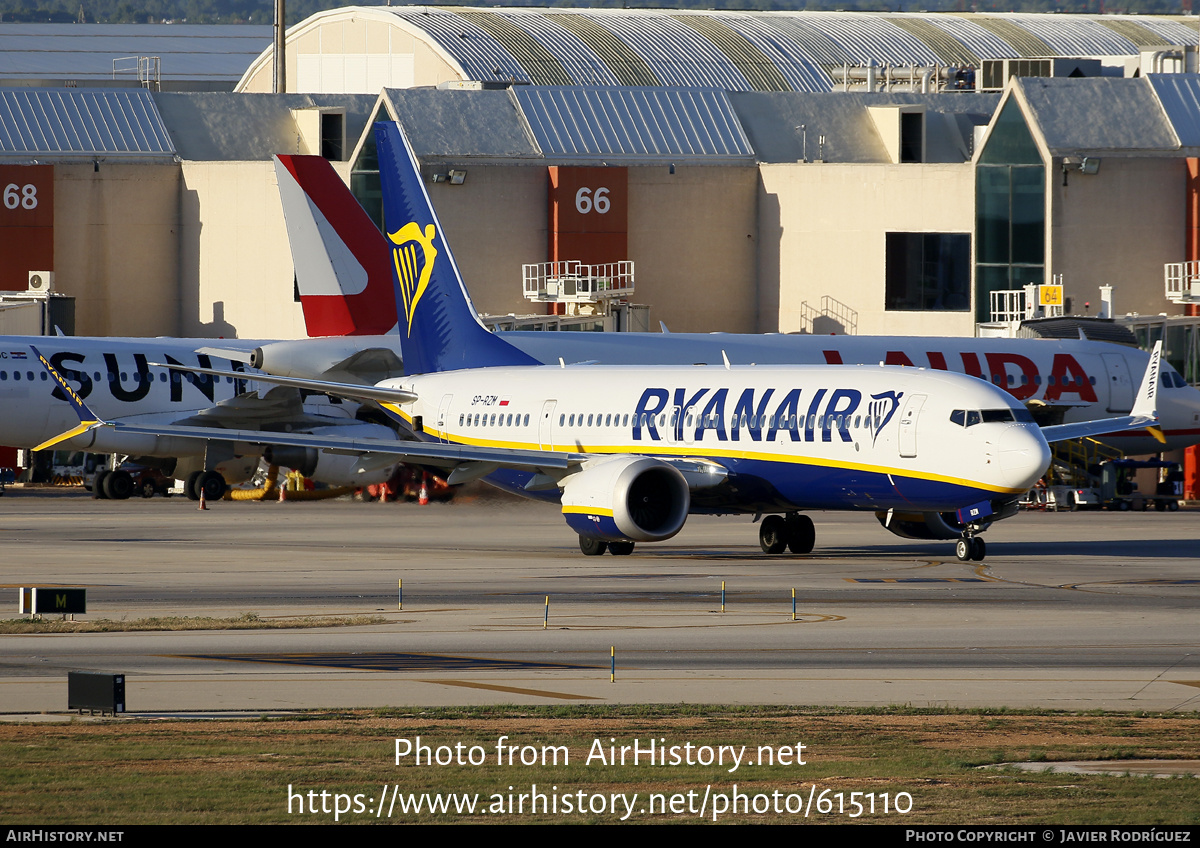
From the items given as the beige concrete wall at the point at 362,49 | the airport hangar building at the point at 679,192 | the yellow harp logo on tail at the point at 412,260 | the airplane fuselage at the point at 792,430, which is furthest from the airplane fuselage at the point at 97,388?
the beige concrete wall at the point at 362,49

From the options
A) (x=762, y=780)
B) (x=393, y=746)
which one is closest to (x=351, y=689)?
(x=393, y=746)

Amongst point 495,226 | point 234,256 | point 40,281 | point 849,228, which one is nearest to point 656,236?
point 495,226

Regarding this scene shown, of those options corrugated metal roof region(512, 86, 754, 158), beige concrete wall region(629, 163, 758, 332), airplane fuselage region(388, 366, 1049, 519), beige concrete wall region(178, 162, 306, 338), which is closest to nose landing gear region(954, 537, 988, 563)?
airplane fuselage region(388, 366, 1049, 519)

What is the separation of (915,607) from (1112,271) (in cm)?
4601

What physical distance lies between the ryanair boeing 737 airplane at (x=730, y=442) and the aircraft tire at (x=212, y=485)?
17.1 meters

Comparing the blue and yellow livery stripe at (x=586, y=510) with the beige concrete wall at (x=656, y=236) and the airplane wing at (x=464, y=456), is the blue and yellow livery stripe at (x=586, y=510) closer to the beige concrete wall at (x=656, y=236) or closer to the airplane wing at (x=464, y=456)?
the airplane wing at (x=464, y=456)

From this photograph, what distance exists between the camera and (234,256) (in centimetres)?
8288

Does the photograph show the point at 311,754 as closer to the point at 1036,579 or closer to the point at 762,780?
the point at 762,780

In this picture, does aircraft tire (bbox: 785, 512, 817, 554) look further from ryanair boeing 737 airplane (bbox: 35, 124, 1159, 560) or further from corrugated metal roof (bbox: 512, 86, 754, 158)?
corrugated metal roof (bbox: 512, 86, 754, 158)

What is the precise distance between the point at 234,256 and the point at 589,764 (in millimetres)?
69012

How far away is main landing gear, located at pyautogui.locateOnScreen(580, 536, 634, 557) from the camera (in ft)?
130

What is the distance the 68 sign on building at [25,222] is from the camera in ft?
261

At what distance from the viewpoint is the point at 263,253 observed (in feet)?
268

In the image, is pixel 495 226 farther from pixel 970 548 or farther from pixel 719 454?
pixel 970 548
